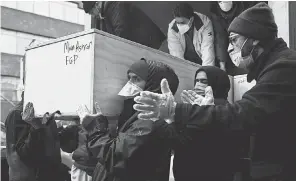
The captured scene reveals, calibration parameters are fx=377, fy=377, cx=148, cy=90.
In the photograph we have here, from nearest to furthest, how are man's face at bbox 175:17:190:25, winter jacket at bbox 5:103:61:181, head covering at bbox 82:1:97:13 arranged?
winter jacket at bbox 5:103:61:181 < man's face at bbox 175:17:190:25 < head covering at bbox 82:1:97:13

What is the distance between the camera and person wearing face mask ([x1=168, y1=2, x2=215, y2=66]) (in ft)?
12.8

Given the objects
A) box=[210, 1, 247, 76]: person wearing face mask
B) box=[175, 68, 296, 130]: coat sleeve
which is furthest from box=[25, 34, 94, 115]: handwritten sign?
box=[210, 1, 247, 76]: person wearing face mask

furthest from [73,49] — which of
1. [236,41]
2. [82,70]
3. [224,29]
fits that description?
[224,29]

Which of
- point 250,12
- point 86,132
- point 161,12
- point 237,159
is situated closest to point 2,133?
point 161,12

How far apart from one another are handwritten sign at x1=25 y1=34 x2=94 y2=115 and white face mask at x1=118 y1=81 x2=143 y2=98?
0.70 ft

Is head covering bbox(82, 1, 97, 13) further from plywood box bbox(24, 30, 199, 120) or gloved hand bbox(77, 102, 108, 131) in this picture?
gloved hand bbox(77, 102, 108, 131)

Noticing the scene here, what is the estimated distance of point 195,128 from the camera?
5.70 ft

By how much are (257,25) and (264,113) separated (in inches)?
20.5

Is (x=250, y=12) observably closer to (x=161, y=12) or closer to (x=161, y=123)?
(x=161, y=123)

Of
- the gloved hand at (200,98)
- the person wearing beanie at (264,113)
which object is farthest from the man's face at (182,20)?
the person wearing beanie at (264,113)

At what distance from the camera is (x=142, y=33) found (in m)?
4.20

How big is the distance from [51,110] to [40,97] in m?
0.18

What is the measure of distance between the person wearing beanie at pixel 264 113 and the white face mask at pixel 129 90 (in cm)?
54

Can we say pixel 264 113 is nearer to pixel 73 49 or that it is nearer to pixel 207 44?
pixel 73 49
